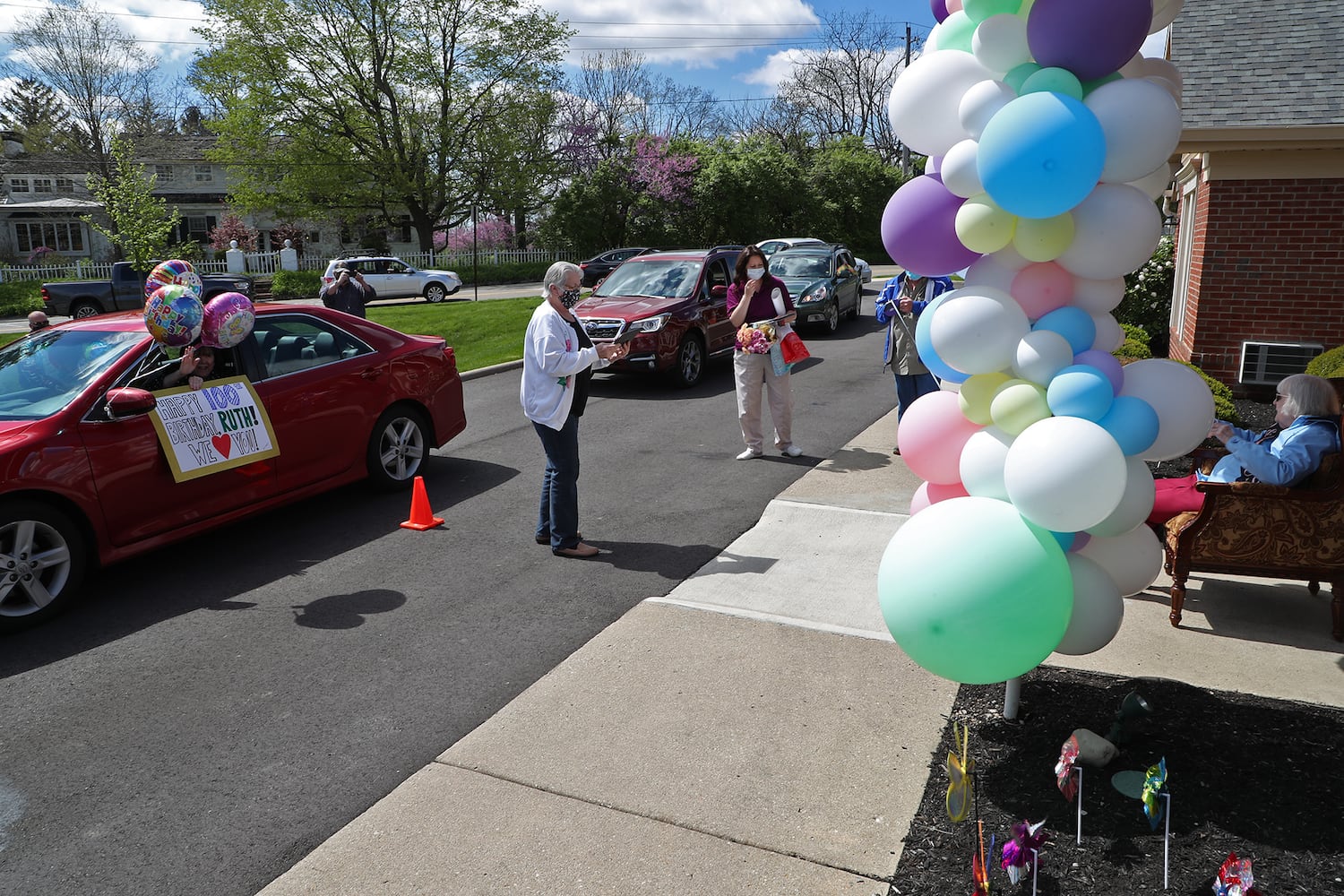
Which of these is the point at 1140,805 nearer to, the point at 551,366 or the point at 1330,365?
the point at 551,366

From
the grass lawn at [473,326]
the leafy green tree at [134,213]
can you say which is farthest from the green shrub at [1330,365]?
the leafy green tree at [134,213]

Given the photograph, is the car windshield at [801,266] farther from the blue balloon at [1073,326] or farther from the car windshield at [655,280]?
the blue balloon at [1073,326]

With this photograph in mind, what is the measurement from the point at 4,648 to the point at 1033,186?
5.64 meters

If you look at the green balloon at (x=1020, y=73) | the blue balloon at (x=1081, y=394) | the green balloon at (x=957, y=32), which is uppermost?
the green balloon at (x=957, y=32)

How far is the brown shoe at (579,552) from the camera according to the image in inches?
251

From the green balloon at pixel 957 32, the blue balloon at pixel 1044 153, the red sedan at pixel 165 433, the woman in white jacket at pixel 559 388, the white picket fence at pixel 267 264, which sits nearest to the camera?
the blue balloon at pixel 1044 153

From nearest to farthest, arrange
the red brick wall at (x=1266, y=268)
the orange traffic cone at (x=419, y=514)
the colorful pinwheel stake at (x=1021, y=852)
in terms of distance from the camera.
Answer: the colorful pinwheel stake at (x=1021, y=852), the orange traffic cone at (x=419, y=514), the red brick wall at (x=1266, y=268)

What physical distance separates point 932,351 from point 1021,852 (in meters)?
1.83

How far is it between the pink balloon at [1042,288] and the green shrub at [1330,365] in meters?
6.57

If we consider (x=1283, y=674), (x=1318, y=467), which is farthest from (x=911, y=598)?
(x=1318, y=467)

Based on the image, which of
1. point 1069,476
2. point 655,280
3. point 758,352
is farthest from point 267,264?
point 1069,476

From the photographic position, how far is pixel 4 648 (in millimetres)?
5156

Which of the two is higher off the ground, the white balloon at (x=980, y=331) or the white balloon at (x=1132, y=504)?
the white balloon at (x=980, y=331)

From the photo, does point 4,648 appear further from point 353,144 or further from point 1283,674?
point 353,144
